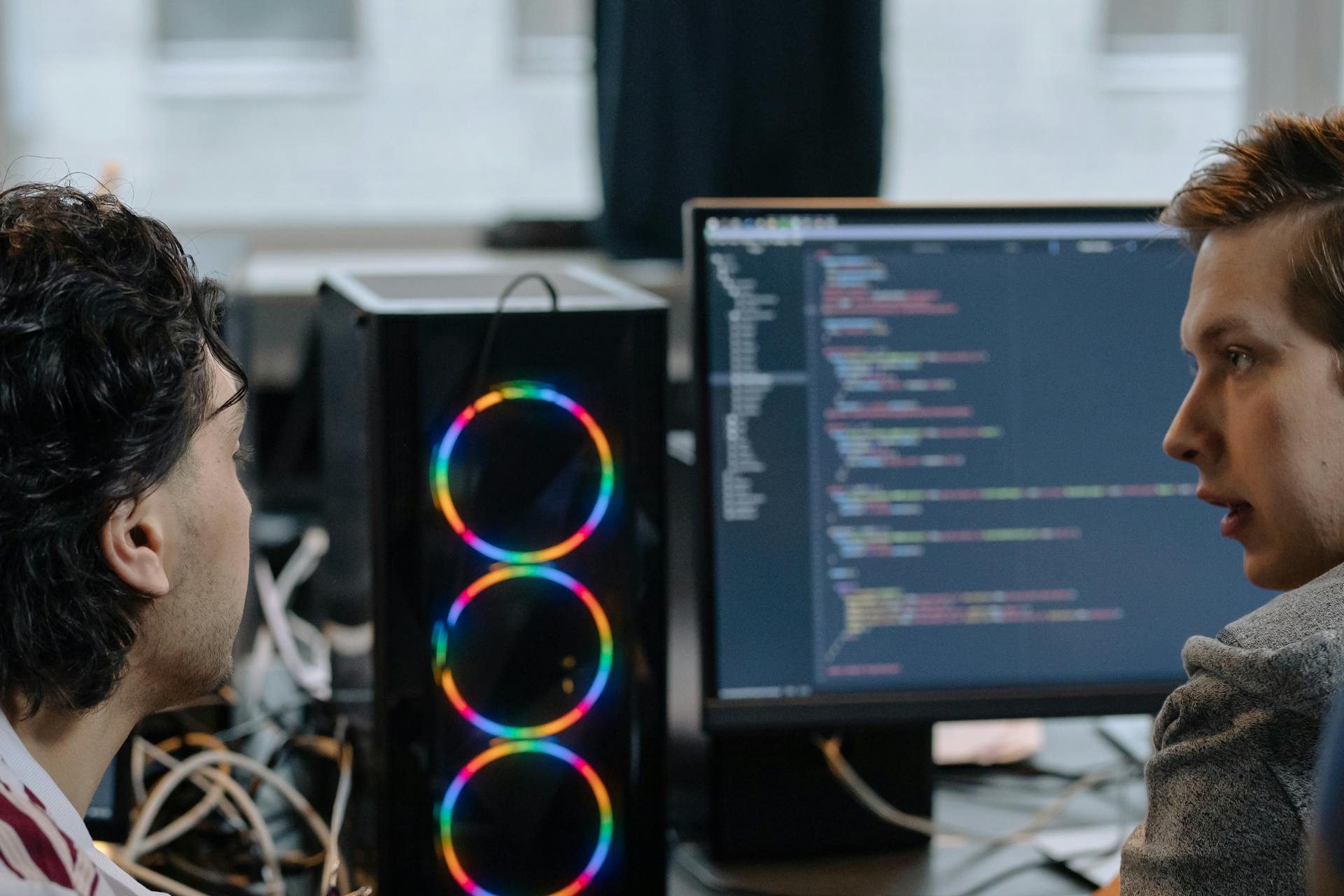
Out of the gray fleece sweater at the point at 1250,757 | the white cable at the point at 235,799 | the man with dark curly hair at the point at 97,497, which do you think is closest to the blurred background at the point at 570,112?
the white cable at the point at 235,799

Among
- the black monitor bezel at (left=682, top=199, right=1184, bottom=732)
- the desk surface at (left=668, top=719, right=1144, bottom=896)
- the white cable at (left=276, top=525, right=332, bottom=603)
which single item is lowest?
the desk surface at (left=668, top=719, right=1144, bottom=896)

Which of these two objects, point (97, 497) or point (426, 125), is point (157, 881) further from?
point (426, 125)

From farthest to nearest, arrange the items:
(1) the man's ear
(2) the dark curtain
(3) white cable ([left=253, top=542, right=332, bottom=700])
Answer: (2) the dark curtain < (3) white cable ([left=253, top=542, right=332, bottom=700]) < (1) the man's ear

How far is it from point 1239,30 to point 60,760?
1663 millimetres

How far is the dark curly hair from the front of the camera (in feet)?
1.77

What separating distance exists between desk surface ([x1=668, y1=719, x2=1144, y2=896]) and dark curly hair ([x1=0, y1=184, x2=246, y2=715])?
1.49 feet

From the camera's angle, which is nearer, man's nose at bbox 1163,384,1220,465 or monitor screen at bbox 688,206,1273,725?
man's nose at bbox 1163,384,1220,465

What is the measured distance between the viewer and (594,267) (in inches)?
66.8

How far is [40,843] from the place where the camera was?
0.47 metres

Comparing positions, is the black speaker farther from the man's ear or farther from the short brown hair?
the short brown hair

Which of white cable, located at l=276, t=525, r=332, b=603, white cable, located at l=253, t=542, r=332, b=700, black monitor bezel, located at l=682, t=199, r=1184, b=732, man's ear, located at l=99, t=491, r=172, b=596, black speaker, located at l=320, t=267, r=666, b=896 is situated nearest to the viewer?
man's ear, located at l=99, t=491, r=172, b=596

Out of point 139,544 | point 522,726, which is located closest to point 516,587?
point 522,726

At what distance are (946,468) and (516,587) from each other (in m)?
0.32

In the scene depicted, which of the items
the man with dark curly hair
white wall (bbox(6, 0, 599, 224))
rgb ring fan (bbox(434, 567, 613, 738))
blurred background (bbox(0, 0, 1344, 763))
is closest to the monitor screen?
rgb ring fan (bbox(434, 567, 613, 738))
